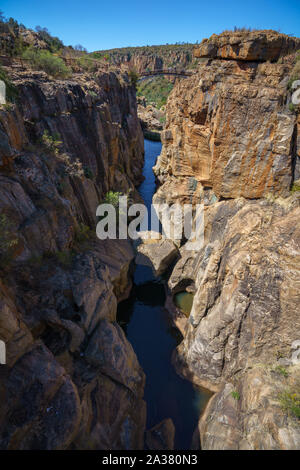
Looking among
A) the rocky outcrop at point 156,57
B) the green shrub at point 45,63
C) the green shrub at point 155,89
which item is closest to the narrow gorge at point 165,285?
the green shrub at point 45,63

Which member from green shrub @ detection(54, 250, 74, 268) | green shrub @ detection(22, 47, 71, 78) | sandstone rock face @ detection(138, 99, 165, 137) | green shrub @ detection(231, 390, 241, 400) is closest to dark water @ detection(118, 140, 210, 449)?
green shrub @ detection(231, 390, 241, 400)

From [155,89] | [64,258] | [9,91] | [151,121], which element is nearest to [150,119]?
[151,121]

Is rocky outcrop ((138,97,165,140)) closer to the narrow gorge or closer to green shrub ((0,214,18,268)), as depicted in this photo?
the narrow gorge

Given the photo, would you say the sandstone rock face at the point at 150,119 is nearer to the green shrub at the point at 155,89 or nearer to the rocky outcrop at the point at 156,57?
the green shrub at the point at 155,89

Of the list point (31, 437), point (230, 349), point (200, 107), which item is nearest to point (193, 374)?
point (230, 349)

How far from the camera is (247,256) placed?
14383 mm

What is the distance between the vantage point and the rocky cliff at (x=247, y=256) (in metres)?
12.0

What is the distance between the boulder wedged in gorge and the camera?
11.4 metres

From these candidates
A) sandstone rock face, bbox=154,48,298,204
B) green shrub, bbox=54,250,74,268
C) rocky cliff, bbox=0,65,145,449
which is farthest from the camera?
sandstone rock face, bbox=154,48,298,204

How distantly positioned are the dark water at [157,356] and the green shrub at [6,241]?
1127cm

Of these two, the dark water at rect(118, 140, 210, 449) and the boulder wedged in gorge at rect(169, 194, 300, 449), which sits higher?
the boulder wedged in gorge at rect(169, 194, 300, 449)

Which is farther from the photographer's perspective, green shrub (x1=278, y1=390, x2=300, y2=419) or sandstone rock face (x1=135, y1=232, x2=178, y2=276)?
sandstone rock face (x1=135, y1=232, x2=178, y2=276)

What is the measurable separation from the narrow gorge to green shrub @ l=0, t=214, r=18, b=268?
0.33 feet
